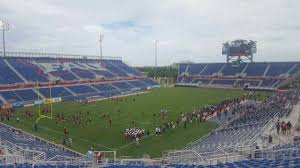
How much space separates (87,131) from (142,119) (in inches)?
263

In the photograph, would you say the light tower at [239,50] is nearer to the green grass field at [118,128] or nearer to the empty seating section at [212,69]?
the empty seating section at [212,69]

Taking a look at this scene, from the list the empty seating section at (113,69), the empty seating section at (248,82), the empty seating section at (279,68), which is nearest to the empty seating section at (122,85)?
the empty seating section at (113,69)

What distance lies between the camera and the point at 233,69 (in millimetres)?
80312

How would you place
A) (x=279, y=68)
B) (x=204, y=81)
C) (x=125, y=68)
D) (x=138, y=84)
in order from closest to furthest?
(x=138, y=84) < (x=279, y=68) < (x=125, y=68) < (x=204, y=81)

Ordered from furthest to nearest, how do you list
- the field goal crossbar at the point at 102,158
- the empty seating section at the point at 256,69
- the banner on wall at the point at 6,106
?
the empty seating section at the point at 256,69 → the banner on wall at the point at 6,106 → the field goal crossbar at the point at 102,158

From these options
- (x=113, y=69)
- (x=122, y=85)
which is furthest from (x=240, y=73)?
(x=122, y=85)

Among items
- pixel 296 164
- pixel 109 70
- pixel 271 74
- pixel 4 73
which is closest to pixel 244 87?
pixel 271 74

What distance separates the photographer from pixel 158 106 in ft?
141

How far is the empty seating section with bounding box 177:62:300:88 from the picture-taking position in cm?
7106

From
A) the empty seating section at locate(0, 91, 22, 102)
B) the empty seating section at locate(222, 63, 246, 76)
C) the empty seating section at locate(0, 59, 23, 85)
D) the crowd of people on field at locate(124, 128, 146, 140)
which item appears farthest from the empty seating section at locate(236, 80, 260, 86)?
the crowd of people on field at locate(124, 128, 146, 140)

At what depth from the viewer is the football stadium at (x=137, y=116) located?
16.2 m

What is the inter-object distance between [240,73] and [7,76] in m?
47.9

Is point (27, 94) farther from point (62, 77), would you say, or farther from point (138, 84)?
point (138, 84)

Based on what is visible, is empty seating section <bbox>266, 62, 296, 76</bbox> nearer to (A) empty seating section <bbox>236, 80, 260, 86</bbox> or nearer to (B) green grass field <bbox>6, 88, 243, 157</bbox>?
(A) empty seating section <bbox>236, 80, 260, 86</bbox>
